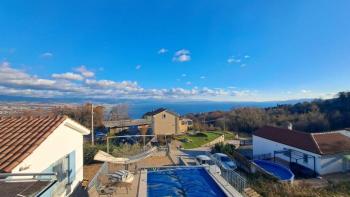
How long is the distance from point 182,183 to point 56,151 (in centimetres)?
536

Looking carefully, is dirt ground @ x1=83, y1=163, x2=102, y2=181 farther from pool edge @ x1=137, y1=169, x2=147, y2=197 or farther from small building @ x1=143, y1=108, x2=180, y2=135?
small building @ x1=143, y1=108, x2=180, y2=135

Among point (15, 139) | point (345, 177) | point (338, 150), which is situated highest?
point (15, 139)

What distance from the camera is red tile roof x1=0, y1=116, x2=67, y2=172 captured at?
21.8 feet

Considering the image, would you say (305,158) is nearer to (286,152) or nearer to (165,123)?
(286,152)

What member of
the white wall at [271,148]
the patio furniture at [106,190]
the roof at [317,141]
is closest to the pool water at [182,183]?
the patio furniture at [106,190]

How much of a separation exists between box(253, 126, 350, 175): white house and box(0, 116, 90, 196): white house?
17.5 meters

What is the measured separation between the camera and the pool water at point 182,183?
34.6 feet

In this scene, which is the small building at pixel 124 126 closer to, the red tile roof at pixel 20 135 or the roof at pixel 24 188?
the red tile roof at pixel 20 135

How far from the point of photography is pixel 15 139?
25.7ft

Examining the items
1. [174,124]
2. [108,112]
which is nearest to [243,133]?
[174,124]

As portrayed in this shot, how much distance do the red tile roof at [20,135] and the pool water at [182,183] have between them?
440cm

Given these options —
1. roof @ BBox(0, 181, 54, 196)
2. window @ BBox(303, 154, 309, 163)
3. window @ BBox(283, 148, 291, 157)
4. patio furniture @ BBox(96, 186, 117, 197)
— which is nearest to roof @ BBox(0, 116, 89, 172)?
roof @ BBox(0, 181, 54, 196)

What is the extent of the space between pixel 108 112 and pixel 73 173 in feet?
145

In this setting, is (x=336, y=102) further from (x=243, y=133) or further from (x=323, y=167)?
(x=323, y=167)
